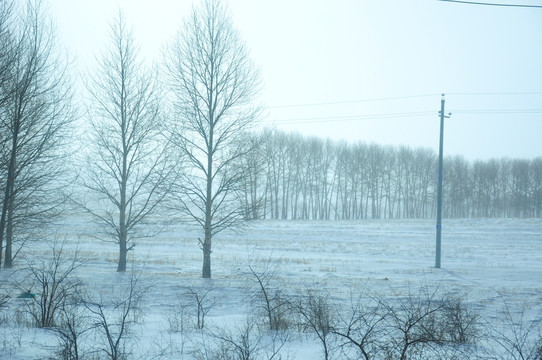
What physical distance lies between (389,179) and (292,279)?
66.7 metres

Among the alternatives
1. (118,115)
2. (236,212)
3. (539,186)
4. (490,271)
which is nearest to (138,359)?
(236,212)

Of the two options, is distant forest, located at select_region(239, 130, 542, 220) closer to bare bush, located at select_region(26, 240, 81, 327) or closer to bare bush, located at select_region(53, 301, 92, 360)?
bare bush, located at select_region(26, 240, 81, 327)

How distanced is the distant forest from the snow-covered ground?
1247 inches

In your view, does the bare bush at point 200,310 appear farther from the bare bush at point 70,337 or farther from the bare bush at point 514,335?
the bare bush at point 514,335

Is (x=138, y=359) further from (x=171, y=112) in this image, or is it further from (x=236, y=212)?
(x=171, y=112)

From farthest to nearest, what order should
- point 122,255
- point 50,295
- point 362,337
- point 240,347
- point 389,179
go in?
point 389,179
point 122,255
point 50,295
point 362,337
point 240,347

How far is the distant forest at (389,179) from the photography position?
234ft

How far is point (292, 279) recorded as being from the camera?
1483 cm

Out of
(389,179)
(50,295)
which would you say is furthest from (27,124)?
(389,179)

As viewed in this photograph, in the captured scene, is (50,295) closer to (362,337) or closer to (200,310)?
(200,310)

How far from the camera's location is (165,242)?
110ft

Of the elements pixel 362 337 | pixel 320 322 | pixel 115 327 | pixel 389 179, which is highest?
pixel 389 179

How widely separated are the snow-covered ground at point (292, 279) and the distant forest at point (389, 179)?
31.7 m

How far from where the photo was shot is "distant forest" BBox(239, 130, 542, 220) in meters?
71.2
